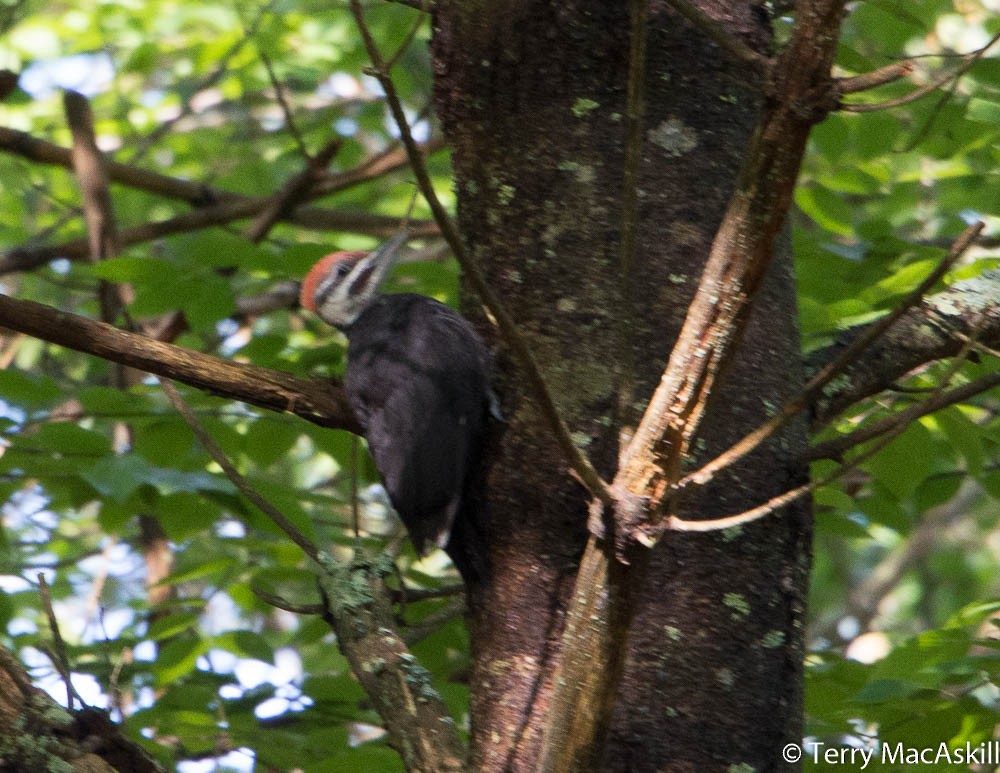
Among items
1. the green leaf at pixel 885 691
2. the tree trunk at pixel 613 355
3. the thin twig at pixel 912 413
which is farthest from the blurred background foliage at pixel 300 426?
the thin twig at pixel 912 413

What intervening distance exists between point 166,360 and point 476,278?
0.90m

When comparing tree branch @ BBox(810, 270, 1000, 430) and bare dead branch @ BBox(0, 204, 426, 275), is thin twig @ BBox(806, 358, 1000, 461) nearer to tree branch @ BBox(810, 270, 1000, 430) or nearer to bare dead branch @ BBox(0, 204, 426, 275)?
tree branch @ BBox(810, 270, 1000, 430)

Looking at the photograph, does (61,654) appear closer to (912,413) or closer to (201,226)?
(912,413)

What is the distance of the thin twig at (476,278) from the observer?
1.26m

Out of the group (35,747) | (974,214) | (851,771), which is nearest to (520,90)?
(35,747)

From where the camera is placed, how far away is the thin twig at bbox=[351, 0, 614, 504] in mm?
Result: 1263

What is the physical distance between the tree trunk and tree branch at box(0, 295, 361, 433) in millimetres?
442

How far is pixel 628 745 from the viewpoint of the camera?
1.74 m

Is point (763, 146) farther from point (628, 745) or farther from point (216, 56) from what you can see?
point (216, 56)

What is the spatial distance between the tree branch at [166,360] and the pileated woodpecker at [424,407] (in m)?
0.26

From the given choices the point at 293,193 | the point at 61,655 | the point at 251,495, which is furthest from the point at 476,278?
the point at 293,193

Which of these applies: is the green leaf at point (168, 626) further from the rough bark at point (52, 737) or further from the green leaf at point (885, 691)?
the green leaf at point (885, 691)

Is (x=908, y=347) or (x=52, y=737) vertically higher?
(x=908, y=347)

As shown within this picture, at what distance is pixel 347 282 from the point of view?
3529 mm
